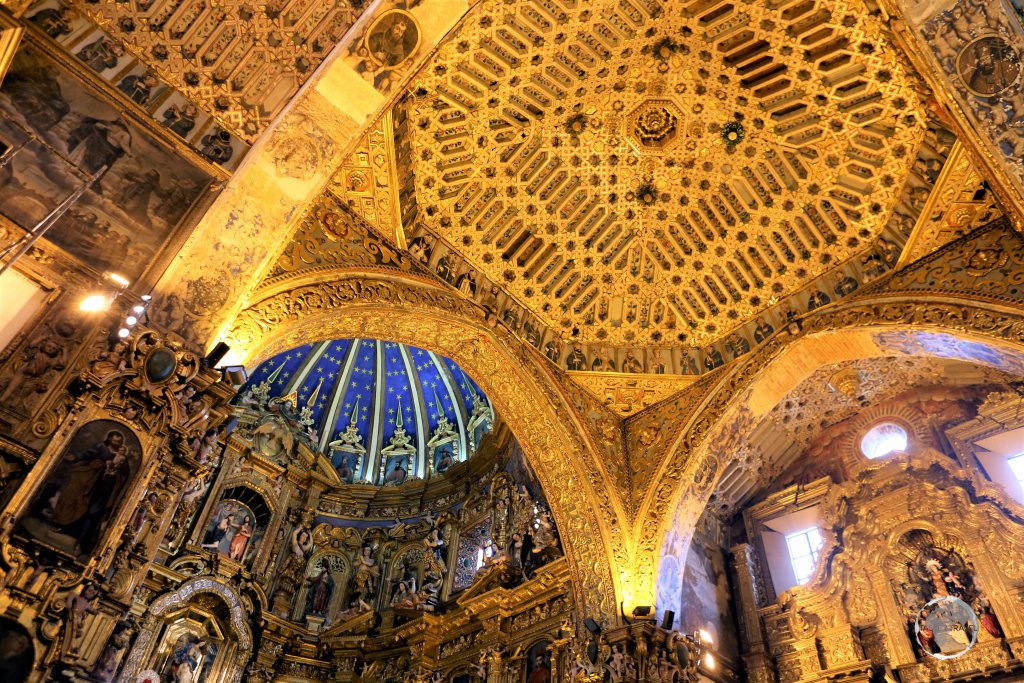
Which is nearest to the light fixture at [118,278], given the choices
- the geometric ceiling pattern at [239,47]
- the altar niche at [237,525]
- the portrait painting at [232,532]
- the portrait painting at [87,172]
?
the portrait painting at [87,172]

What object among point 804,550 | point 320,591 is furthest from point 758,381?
point 320,591

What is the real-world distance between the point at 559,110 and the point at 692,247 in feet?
9.55

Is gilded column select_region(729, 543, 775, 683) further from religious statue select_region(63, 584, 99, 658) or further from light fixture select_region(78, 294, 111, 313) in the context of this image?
light fixture select_region(78, 294, 111, 313)

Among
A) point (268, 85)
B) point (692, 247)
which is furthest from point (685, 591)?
point (268, 85)

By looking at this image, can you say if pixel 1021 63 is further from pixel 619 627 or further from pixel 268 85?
pixel 619 627

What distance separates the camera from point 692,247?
1045 cm

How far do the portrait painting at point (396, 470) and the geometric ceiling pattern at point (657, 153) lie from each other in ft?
23.5

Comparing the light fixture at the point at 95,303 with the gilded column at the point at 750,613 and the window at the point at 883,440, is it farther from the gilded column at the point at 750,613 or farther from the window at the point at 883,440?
the window at the point at 883,440

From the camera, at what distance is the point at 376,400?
56.8 feet

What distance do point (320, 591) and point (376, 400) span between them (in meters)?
4.68

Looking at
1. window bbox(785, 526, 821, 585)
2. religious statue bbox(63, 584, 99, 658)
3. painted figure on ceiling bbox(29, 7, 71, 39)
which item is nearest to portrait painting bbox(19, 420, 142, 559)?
religious statue bbox(63, 584, 99, 658)

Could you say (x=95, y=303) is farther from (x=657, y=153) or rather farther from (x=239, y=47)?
(x=657, y=153)

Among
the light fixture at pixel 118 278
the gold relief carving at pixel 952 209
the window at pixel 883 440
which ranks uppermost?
the gold relief carving at pixel 952 209

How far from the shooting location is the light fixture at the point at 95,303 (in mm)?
6168
